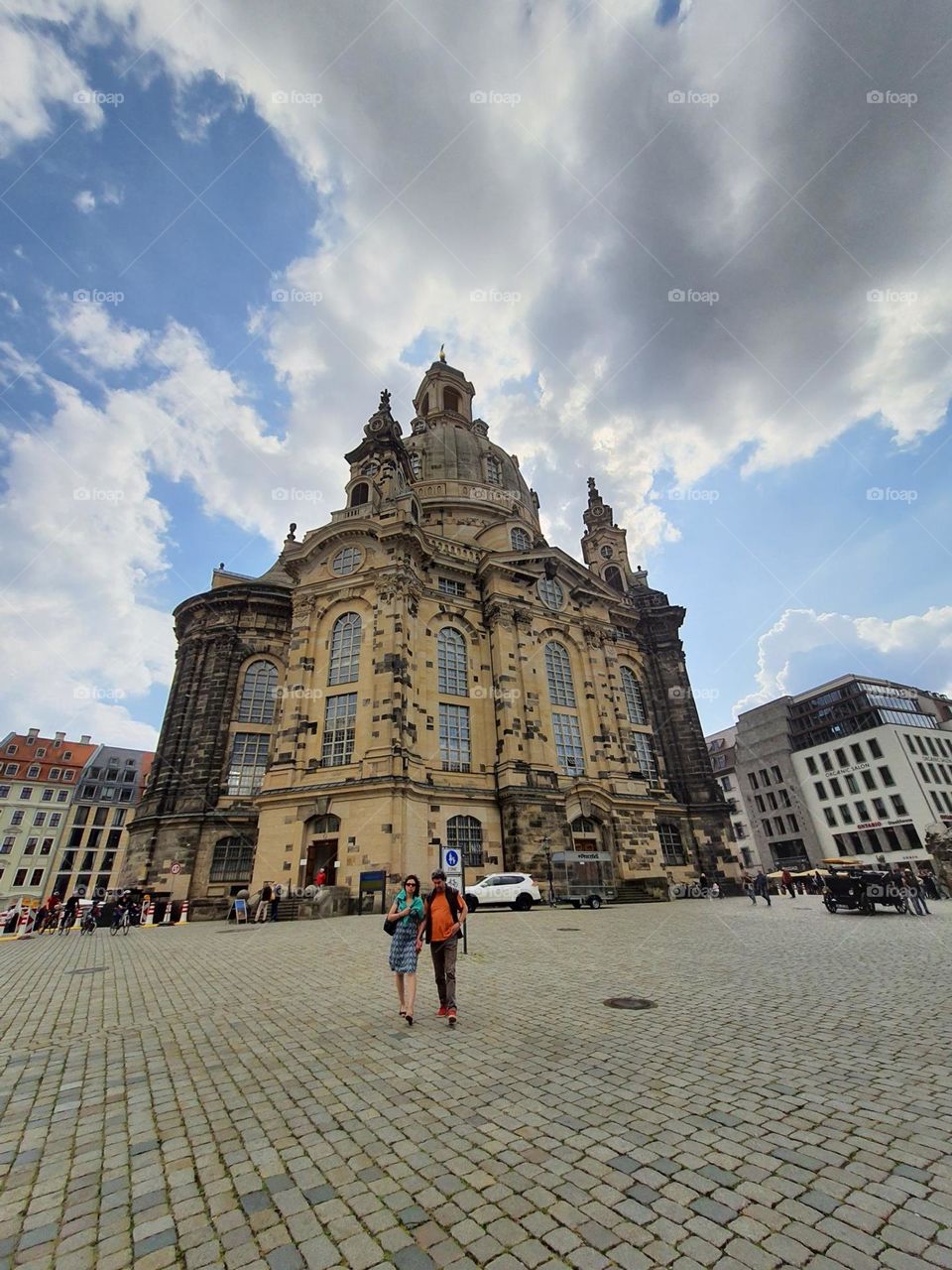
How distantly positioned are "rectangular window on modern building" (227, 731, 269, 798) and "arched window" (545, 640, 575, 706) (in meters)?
18.4

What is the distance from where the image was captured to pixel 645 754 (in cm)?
4000

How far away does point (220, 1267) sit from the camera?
283cm

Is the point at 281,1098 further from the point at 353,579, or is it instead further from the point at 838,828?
the point at 838,828

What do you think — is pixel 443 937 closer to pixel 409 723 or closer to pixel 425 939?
pixel 425 939

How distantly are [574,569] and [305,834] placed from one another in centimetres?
2607

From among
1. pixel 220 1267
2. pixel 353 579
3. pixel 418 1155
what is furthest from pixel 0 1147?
pixel 353 579

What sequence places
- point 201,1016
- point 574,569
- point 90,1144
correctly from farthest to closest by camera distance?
point 574,569, point 201,1016, point 90,1144

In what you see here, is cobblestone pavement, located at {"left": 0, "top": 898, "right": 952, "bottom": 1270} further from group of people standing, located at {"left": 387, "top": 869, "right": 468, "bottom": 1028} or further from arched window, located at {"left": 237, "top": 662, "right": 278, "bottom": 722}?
arched window, located at {"left": 237, "top": 662, "right": 278, "bottom": 722}

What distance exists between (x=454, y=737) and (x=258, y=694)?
45.2 ft

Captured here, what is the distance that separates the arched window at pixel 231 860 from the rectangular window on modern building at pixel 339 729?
7.85 metres

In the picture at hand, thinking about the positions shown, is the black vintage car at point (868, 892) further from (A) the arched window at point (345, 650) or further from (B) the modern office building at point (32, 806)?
(B) the modern office building at point (32, 806)

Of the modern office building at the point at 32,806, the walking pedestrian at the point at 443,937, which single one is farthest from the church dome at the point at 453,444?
the modern office building at the point at 32,806

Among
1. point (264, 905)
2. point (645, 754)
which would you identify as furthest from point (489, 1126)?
point (645, 754)

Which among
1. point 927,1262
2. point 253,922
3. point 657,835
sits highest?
point 657,835
